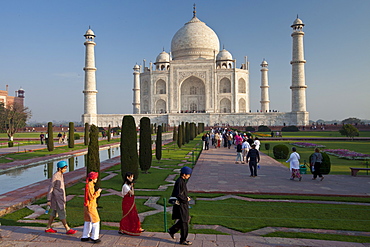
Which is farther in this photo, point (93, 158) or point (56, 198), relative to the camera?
point (93, 158)

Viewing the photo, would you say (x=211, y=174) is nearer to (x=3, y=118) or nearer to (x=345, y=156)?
(x=345, y=156)

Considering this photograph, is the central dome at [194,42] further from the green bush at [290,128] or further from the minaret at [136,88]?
the green bush at [290,128]

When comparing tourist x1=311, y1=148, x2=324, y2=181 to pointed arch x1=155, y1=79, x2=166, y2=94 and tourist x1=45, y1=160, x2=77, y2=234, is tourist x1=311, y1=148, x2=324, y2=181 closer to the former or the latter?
tourist x1=45, y1=160, x2=77, y2=234

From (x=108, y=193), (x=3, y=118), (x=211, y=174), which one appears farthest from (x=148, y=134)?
(x=3, y=118)

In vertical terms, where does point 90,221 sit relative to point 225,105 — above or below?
below

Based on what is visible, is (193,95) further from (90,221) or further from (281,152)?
(90,221)

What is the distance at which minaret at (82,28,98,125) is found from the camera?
32.1 meters

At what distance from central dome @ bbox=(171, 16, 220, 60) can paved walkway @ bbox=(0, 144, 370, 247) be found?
30.8 meters

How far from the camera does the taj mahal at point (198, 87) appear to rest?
31.7 metres

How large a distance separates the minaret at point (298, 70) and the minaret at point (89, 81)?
20172 mm

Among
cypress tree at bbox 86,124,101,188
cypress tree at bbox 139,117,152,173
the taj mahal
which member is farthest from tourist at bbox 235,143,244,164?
the taj mahal

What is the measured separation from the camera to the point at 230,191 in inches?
229

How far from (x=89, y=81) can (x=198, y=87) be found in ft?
43.4

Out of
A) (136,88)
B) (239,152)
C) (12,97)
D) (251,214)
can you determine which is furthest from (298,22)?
(12,97)
